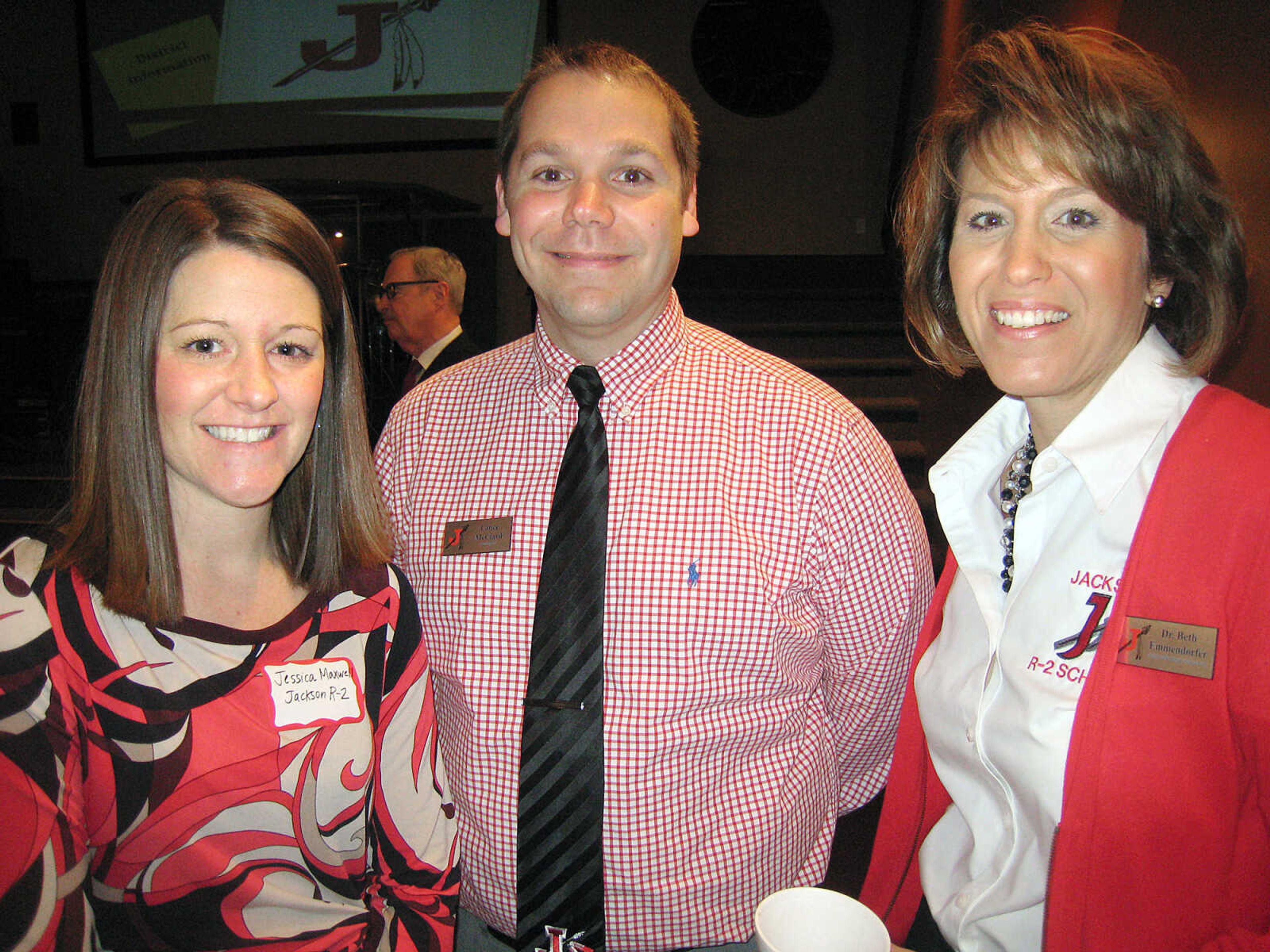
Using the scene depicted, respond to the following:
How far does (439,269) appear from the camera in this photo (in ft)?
15.4

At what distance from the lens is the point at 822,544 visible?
1532 millimetres

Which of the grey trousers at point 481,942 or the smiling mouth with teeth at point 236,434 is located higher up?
the smiling mouth with teeth at point 236,434

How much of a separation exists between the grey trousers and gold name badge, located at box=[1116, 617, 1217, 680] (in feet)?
2.76

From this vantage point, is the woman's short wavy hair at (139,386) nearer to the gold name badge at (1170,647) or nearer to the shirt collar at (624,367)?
the shirt collar at (624,367)

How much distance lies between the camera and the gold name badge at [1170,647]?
944 millimetres

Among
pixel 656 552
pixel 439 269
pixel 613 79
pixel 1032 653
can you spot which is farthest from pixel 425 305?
pixel 1032 653

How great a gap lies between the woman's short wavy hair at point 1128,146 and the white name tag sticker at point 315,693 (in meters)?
1.21

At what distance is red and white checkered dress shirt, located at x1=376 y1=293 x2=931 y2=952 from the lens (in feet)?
4.64

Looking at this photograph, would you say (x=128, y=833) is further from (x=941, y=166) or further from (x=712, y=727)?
(x=941, y=166)

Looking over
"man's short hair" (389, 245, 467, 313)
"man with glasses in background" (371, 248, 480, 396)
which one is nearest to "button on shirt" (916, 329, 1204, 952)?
"man with glasses in background" (371, 248, 480, 396)

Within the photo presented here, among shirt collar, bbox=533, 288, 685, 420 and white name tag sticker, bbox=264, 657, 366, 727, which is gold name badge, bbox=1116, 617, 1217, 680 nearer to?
shirt collar, bbox=533, 288, 685, 420

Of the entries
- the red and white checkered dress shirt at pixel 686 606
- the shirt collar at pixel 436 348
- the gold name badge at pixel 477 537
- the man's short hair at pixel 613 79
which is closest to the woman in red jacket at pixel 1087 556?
the red and white checkered dress shirt at pixel 686 606

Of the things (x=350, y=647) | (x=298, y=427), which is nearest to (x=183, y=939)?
(x=350, y=647)

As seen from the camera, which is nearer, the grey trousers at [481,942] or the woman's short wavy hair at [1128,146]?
the woman's short wavy hair at [1128,146]
